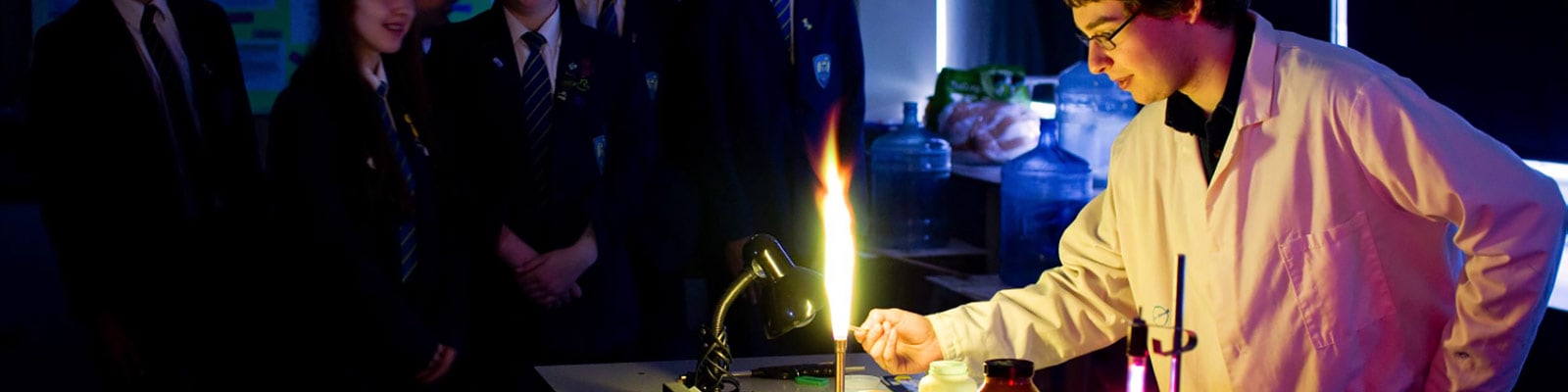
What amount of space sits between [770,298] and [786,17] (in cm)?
198

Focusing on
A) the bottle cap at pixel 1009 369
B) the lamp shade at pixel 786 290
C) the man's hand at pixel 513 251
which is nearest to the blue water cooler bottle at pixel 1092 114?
the man's hand at pixel 513 251

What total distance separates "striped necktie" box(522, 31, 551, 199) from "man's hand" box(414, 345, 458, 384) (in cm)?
43

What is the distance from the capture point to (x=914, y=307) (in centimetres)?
424

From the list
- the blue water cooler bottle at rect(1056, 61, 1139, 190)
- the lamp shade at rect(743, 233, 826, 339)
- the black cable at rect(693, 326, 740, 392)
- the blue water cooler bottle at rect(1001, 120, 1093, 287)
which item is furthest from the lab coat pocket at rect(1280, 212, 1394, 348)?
the blue water cooler bottle at rect(1056, 61, 1139, 190)

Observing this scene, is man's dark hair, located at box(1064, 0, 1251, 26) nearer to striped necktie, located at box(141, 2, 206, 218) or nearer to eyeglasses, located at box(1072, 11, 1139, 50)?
eyeglasses, located at box(1072, 11, 1139, 50)

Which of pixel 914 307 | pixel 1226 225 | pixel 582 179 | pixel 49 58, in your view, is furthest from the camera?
pixel 914 307

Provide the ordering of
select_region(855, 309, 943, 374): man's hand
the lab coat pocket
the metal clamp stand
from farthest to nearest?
select_region(855, 309, 943, 374): man's hand < the lab coat pocket < the metal clamp stand

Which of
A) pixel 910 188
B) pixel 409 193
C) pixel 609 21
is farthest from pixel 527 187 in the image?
pixel 910 188

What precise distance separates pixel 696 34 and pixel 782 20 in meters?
0.23

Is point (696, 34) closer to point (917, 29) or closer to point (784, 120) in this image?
point (784, 120)

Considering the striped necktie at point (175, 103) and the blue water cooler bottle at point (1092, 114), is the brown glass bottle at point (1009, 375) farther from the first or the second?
the blue water cooler bottle at point (1092, 114)

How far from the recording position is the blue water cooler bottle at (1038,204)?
12.9 feet

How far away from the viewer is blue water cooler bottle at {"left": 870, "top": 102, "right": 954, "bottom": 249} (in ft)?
14.9

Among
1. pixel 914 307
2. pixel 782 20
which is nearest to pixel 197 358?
pixel 782 20
